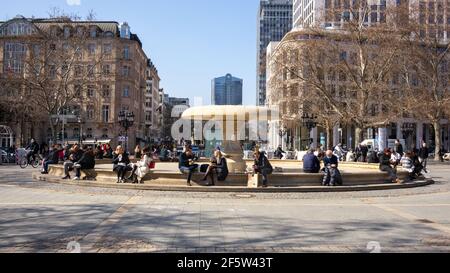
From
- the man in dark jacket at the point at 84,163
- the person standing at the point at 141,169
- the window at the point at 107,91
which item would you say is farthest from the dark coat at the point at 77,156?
the window at the point at 107,91

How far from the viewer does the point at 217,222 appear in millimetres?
9617

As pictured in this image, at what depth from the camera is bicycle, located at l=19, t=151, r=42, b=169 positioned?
29984 mm

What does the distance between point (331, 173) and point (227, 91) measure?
6058mm

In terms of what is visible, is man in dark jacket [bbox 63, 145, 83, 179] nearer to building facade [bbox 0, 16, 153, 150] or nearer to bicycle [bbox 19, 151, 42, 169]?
bicycle [bbox 19, 151, 42, 169]

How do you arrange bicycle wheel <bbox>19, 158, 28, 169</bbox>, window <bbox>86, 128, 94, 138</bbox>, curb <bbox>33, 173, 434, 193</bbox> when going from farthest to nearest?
window <bbox>86, 128, 94, 138</bbox>, bicycle wheel <bbox>19, 158, 28, 169</bbox>, curb <bbox>33, 173, 434, 193</bbox>

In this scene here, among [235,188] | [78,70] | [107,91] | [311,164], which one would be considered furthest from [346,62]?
[107,91]

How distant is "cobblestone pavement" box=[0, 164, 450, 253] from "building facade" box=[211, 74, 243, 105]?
578 cm

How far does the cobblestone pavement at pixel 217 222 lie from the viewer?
7.48m

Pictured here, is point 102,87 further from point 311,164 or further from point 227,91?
point 311,164

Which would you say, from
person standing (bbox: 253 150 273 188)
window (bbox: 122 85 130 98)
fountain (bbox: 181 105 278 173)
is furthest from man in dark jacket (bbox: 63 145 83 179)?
window (bbox: 122 85 130 98)

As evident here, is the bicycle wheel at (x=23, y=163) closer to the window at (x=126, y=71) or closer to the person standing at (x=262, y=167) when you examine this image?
the person standing at (x=262, y=167)

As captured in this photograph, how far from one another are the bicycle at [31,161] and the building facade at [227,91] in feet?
49.1
